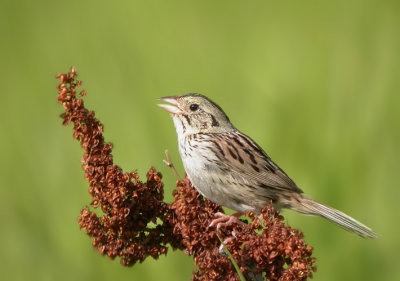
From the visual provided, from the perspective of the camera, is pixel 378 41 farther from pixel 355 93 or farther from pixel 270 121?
pixel 270 121

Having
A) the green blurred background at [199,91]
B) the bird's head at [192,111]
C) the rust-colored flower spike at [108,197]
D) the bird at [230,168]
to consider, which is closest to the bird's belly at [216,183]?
the bird at [230,168]

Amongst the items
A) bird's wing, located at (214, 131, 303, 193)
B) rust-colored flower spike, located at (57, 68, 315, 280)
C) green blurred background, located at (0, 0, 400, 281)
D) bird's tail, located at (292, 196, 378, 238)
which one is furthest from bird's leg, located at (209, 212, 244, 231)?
green blurred background, located at (0, 0, 400, 281)

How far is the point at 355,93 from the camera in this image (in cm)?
632

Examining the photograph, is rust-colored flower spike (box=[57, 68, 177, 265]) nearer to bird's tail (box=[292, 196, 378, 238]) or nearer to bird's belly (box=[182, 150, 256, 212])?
bird's belly (box=[182, 150, 256, 212])

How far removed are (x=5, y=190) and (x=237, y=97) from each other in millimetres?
2001

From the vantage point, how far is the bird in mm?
4266

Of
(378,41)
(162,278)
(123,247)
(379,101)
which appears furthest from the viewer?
(378,41)

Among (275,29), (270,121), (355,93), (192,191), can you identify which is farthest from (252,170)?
(275,29)

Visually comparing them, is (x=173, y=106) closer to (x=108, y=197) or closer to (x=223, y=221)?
(x=223, y=221)

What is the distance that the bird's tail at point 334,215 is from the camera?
4.21 metres

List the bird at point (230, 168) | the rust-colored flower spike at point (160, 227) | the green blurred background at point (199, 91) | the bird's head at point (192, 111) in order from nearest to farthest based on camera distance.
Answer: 1. the rust-colored flower spike at point (160, 227)
2. the bird at point (230, 168)
3. the bird's head at point (192, 111)
4. the green blurred background at point (199, 91)

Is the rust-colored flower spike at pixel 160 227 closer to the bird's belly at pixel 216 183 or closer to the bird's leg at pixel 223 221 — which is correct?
the bird's leg at pixel 223 221

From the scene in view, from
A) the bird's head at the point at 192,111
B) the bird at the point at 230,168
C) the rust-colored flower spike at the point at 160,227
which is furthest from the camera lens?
the bird's head at the point at 192,111

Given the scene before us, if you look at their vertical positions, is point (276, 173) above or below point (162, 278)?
above
